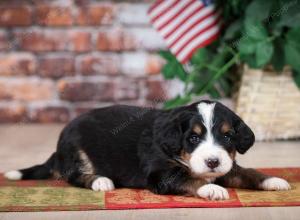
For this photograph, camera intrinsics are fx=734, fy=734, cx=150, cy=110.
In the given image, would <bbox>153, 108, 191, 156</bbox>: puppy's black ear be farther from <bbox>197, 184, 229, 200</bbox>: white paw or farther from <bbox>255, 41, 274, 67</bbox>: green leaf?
<bbox>255, 41, 274, 67</bbox>: green leaf

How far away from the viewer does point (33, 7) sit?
3.64 meters

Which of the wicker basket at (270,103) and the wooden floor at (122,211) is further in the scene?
the wicker basket at (270,103)

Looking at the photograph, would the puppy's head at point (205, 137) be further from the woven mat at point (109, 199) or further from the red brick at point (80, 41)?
the red brick at point (80, 41)

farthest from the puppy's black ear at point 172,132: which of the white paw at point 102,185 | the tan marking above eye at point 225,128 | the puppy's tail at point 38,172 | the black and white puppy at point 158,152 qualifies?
the puppy's tail at point 38,172

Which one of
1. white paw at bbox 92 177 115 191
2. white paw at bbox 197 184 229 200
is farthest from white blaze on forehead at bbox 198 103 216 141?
white paw at bbox 92 177 115 191

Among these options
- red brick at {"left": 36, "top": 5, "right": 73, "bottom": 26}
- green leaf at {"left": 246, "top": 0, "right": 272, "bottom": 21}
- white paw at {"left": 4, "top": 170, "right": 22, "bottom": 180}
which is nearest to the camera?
white paw at {"left": 4, "top": 170, "right": 22, "bottom": 180}

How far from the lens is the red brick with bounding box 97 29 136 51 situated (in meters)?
3.65

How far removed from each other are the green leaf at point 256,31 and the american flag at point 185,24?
322 millimetres

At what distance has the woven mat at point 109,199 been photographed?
2029mm

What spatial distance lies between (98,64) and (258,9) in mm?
899

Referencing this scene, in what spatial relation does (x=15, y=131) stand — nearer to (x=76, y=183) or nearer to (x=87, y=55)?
(x=87, y=55)

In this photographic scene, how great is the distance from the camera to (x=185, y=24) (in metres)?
3.45

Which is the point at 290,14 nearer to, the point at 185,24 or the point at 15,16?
the point at 185,24

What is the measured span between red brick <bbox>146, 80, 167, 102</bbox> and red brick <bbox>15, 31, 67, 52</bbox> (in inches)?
18.4
